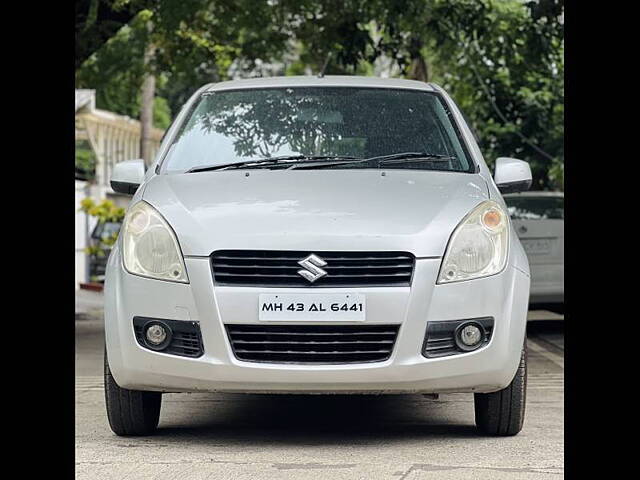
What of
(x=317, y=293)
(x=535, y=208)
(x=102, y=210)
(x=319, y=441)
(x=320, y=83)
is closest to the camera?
(x=317, y=293)

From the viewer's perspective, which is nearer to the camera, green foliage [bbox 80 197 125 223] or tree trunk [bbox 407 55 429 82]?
tree trunk [bbox 407 55 429 82]

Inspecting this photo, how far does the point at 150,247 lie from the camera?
5.83 metres

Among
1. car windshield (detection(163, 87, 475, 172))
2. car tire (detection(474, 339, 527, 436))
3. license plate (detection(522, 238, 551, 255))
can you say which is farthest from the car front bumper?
license plate (detection(522, 238, 551, 255))

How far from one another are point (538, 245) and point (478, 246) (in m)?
7.56

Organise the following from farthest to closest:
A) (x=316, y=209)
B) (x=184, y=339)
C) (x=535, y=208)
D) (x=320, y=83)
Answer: (x=535, y=208)
(x=320, y=83)
(x=316, y=209)
(x=184, y=339)

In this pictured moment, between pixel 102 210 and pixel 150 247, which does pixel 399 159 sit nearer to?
pixel 150 247

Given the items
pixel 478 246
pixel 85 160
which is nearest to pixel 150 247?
pixel 478 246

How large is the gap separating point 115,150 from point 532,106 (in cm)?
2880

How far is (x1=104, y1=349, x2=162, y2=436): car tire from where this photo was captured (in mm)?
6098

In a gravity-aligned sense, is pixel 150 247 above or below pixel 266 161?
below

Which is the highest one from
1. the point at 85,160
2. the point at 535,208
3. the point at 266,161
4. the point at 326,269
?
the point at 266,161

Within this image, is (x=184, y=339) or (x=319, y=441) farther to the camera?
(x=319, y=441)

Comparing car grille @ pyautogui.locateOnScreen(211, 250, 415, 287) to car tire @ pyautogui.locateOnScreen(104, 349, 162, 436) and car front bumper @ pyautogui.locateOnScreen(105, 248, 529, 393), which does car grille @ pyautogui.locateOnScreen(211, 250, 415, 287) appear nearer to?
car front bumper @ pyautogui.locateOnScreen(105, 248, 529, 393)

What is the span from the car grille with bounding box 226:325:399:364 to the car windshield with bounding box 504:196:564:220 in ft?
25.8
